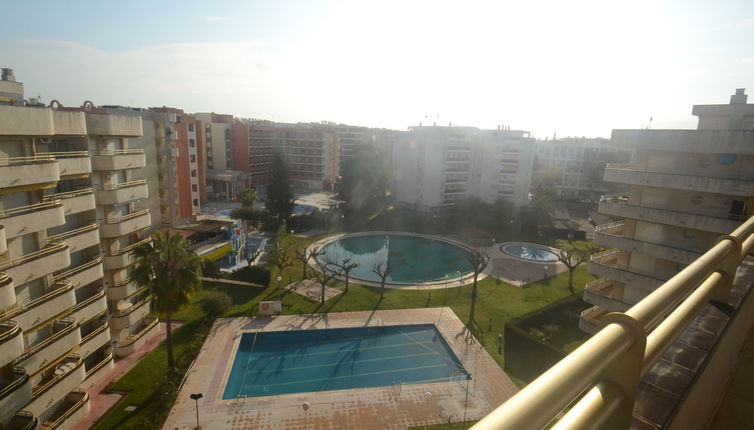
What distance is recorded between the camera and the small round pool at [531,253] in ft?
133

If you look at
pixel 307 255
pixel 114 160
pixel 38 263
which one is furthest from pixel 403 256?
pixel 38 263

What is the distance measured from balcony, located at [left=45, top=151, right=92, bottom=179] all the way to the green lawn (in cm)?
945

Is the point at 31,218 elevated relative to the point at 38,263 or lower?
elevated

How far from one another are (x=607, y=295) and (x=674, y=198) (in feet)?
20.1

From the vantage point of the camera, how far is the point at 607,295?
75.4 feet

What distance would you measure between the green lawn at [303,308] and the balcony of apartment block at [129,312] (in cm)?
197

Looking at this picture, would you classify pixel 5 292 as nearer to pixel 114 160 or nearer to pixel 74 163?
pixel 74 163

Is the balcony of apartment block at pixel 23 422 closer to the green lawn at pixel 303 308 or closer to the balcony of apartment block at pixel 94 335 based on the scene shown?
the green lawn at pixel 303 308

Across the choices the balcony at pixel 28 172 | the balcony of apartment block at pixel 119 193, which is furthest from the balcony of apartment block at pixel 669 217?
the balcony at pixel 28 172

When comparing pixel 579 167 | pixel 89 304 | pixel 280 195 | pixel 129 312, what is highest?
pixel 579 167

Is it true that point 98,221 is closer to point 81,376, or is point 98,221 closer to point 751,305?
point 81,376

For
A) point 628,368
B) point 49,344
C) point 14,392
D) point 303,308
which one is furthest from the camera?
point 303,308

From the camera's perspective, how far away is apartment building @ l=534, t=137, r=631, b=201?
72.6m

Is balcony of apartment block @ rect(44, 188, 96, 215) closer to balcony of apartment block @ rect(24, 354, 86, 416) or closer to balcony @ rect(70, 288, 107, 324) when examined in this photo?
balcony @ rect(70, 288, 107, 324)
